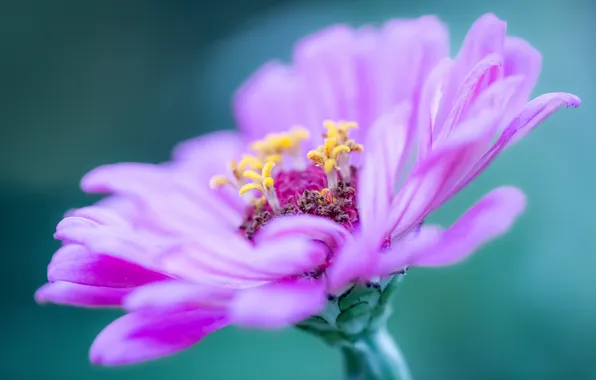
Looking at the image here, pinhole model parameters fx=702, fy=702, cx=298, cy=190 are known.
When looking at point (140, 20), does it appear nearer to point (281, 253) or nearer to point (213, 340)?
point (213, 340)

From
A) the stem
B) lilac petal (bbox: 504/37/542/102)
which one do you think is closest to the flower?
lilac petal (bbox: 504/37/542/102)

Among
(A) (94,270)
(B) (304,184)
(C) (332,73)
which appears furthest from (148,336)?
(C) (332,73)

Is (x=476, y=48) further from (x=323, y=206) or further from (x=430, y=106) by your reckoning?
(x=323, y=206)

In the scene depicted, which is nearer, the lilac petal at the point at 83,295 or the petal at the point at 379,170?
the petal at the point at 379,170

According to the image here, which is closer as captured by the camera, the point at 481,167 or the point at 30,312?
the point at 481,167

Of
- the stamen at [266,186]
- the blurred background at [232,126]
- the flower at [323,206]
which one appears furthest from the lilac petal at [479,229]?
the blurred background at [232,126]

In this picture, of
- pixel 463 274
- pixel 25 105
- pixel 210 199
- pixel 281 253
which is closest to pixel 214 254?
pixel 281 253

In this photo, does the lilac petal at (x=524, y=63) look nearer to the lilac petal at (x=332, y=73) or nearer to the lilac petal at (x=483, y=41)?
the lilac petal at (x=483, y=41)

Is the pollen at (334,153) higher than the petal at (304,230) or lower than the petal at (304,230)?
higher
